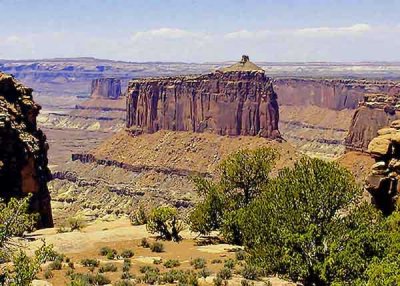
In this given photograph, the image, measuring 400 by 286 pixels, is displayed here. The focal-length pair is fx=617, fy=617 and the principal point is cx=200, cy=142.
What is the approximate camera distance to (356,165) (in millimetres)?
109250

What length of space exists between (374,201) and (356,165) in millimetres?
76327

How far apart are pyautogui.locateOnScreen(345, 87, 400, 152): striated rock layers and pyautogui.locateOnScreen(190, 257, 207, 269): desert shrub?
3777 inches

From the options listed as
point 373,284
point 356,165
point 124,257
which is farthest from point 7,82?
point 356,165

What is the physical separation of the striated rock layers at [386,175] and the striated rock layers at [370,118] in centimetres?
9202

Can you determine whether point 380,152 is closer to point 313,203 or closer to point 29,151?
point 313,203

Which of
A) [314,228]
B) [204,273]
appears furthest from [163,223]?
[314,228]

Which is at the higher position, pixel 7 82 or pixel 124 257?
pixel 7 82

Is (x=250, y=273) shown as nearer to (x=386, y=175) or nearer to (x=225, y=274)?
(x=225, y=274)

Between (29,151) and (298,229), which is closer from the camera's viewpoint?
(298,229)

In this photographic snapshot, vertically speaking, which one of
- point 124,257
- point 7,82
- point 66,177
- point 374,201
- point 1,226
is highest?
point 7,82

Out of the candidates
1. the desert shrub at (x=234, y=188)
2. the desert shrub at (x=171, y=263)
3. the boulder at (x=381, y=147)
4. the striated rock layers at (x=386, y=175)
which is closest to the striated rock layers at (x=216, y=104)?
the desert shrub at (x=234, y=188)

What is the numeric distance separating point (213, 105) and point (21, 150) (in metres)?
98.4

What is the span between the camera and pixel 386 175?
34.5 metres

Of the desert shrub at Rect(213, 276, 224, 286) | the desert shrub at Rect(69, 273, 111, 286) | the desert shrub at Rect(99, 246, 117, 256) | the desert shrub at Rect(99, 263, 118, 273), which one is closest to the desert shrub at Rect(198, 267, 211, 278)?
the desert shrub at Rect(213, 276, 224, 286)
